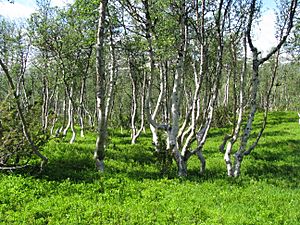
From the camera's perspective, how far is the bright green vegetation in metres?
8.80

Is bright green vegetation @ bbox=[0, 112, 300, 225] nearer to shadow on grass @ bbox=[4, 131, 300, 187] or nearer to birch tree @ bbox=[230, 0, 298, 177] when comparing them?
shadow on grass @ bbox=[4, 131, 300, 187]

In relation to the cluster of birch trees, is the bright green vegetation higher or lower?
lower

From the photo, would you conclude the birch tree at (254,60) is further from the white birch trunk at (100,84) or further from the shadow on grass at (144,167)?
the white birch trunk at (100,84)

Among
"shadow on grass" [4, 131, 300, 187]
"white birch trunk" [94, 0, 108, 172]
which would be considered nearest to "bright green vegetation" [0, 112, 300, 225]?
"shadow on grass" [4, 131, 300, 187]

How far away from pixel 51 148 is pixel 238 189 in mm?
9977

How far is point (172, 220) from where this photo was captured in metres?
8.68

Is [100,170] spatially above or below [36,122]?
below

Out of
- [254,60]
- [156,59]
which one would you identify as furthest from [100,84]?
[254,60]

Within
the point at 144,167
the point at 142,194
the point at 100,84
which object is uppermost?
the point at 100,84

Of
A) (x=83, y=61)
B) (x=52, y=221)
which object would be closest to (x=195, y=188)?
(x=52, y=221)

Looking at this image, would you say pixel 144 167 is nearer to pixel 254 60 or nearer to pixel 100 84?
pixel 100 84

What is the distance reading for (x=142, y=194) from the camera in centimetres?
1067

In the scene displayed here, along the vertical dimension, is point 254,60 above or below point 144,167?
above

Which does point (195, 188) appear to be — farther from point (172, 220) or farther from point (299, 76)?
point (299, 76)
